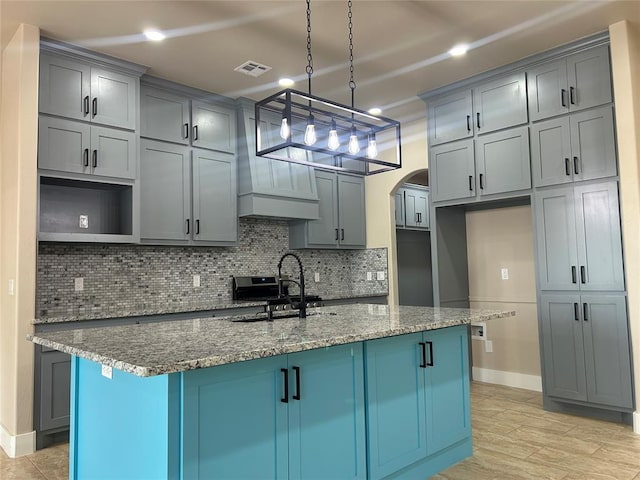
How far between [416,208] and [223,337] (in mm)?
5284

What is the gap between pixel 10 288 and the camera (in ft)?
11.1

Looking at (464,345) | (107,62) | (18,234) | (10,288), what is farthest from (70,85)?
(464,345)

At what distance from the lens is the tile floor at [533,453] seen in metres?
2.83

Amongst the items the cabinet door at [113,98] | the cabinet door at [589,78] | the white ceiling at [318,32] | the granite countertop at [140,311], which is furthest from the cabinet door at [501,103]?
the cabinet door at [113,98]

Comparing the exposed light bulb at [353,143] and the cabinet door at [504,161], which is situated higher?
the cabinet door at [504,161]

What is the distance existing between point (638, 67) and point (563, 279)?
1.70 meters

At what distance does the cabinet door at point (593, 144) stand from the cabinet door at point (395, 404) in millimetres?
2114

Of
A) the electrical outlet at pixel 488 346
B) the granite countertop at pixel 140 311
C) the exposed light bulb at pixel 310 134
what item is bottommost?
the electrical outlet at pixel 488 346

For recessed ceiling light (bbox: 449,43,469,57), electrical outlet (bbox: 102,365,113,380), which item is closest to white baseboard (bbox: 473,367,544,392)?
recessed ceiling light (bbox: 449,43,469,57)

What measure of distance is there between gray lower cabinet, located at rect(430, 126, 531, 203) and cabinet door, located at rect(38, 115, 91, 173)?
3163mm

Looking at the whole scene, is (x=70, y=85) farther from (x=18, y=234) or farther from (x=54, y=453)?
(x=54, y=453)

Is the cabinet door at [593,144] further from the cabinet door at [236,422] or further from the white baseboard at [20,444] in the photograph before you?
the white baseboard at [20,444]

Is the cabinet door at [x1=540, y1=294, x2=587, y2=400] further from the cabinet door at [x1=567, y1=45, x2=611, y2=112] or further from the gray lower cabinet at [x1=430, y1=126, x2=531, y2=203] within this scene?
the cabinet door at [x1=567, y1=45, x2=611, y2=112]

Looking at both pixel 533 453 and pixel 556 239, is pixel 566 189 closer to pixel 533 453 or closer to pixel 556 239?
pixel 556 239
